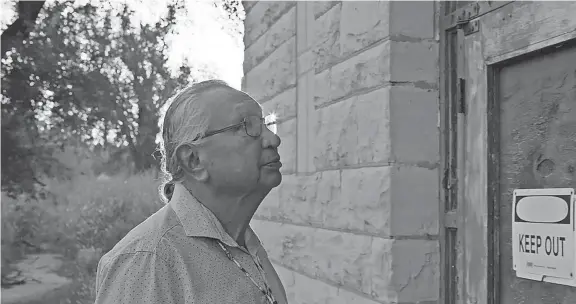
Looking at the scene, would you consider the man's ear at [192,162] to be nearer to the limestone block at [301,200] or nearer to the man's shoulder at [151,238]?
the man's shoulder at [151,238]

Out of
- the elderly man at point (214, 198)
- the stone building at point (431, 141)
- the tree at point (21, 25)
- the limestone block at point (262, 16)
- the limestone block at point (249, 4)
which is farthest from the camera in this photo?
the tree at point (21, 25)

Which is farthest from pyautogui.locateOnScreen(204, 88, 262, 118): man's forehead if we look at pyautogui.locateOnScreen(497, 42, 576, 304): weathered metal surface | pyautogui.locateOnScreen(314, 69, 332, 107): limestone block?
pyautogui.locateOnScreen(314, 69, 332, 107): limestone block

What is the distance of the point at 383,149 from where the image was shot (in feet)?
7.98

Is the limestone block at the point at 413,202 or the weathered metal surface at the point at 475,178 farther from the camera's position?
the limestone block at the point at 413,202

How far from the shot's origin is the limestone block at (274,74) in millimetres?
3594

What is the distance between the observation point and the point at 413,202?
2.38 metres

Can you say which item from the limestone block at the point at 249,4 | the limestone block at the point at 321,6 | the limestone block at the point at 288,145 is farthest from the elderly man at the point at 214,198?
the limestone block at the point at 249,4

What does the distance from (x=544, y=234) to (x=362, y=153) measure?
34.6 inches

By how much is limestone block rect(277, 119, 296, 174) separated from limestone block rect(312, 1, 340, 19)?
62 centimetres

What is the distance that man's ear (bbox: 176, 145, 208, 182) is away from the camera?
1.82m

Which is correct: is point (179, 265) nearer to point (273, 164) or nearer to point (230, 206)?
point (230, 206)

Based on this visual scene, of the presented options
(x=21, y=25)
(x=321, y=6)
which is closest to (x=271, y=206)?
(x=321, y=6)

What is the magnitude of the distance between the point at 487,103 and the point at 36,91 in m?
10.1

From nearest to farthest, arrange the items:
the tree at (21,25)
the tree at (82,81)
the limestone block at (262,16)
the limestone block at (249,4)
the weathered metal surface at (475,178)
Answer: the weathered metal surface at (475,178), the limestone block at (262,16), the limestone block at (249,4), the tree at (21,25), the tree at (82,81)
